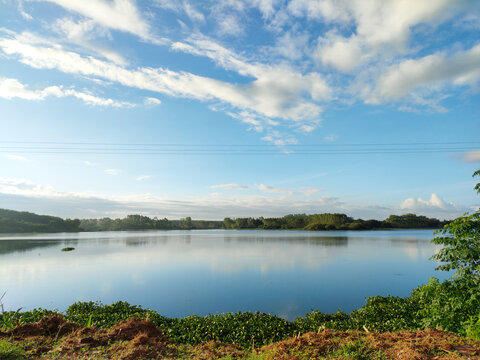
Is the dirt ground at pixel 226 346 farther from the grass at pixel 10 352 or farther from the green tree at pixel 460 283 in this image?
the green tree at pixel 460 283

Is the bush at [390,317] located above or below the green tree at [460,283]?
below

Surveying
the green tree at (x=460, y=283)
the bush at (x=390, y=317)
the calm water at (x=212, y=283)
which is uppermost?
the green tree at (x=460, y=283)

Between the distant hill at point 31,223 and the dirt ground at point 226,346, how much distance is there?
165 m

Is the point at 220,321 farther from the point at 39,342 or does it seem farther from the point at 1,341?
the point at 1,341

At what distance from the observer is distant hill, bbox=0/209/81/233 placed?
5325 inches

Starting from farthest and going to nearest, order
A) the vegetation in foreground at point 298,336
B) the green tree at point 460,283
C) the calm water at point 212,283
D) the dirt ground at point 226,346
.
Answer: the calm water at point 212,283
the green tree at point 460,283
the vegetation in foreground at point 298,336
the dirt ground at point 226,346

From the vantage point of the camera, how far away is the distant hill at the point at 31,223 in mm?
135250

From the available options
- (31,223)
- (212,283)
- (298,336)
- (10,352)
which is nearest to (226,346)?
(298,336)

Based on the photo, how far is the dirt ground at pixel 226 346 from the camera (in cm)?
696

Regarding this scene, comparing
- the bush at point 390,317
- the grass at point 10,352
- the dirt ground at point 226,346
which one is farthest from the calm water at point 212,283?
the grass at point 10,352

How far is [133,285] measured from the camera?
29.0 m

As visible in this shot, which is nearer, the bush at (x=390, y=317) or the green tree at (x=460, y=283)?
the green tree at (x=460, y=283)

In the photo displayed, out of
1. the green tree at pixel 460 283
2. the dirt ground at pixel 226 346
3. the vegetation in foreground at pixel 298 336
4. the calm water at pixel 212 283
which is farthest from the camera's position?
the calm water at pixel 212 283

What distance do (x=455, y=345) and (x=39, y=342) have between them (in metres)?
11.9
